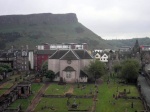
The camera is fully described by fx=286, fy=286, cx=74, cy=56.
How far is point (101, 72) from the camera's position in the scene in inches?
2849

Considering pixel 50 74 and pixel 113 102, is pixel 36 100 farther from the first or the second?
pixel 50 74

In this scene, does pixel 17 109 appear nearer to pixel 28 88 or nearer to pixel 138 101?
pixel 28 88

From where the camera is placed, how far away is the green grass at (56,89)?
202 ft

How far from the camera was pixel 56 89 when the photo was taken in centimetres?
6481

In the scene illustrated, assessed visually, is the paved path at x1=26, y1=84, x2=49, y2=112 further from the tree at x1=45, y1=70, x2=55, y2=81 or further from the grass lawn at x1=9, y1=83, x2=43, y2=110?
the tree at x1=45, y1=70, x2=55, y2=81

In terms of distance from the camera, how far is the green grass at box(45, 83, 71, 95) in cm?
6171

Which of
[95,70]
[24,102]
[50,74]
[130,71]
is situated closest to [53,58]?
[50,74]

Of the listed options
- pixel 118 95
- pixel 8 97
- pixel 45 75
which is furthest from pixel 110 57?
pixel 8 97

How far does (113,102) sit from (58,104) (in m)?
10.5

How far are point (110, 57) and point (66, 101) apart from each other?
56.8m

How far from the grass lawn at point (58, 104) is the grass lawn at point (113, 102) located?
7.86 feet

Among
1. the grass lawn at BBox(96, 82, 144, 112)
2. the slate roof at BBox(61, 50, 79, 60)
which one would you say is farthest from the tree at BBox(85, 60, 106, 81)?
the grass lawn at BBox(96, 82, 144, 112)

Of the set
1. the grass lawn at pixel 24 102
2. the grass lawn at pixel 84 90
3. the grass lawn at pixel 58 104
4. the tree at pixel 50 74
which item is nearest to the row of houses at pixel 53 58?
the tree at pixel 50 74

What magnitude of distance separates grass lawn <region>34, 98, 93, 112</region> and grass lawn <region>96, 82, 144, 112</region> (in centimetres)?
240
